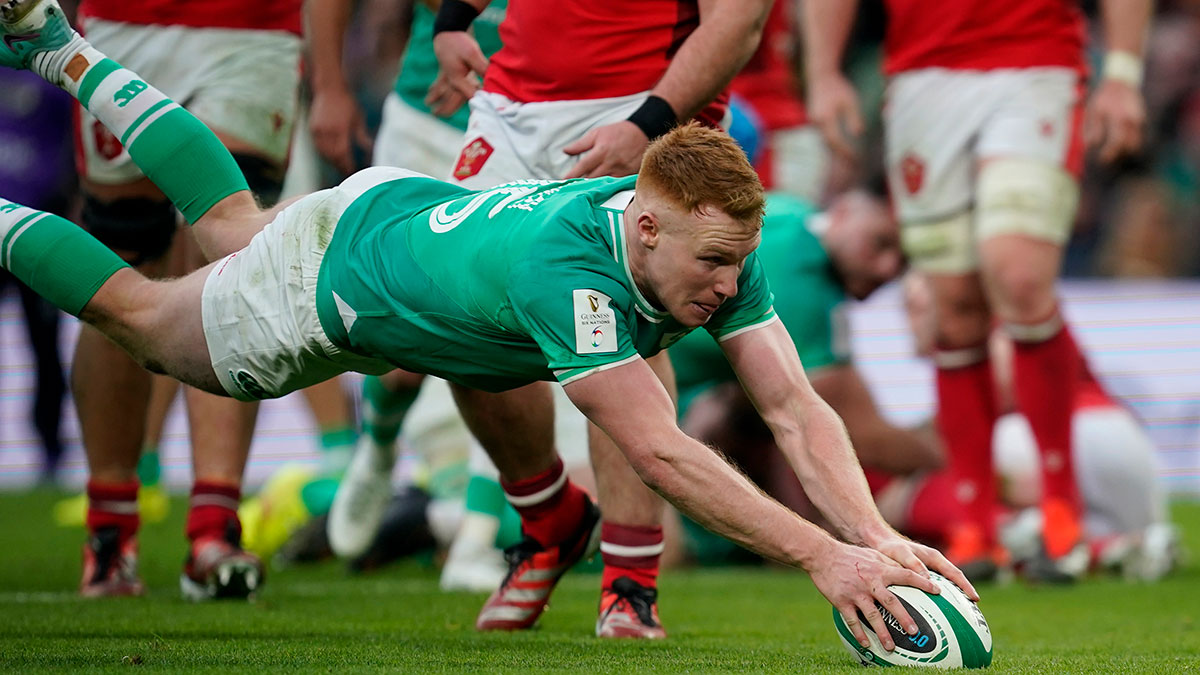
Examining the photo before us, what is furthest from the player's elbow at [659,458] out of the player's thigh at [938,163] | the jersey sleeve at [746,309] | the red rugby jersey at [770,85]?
the red rugby jersey at [770,85]

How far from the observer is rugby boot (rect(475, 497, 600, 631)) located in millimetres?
3711

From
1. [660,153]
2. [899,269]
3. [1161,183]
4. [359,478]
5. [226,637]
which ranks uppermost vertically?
[660,153]

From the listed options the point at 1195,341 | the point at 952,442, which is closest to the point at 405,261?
the point at 952,442

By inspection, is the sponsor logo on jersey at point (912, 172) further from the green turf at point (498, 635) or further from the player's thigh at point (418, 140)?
the player's thigh at point (418, 140)

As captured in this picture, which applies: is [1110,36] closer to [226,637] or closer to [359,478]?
[359,478]

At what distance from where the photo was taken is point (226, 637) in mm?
3326

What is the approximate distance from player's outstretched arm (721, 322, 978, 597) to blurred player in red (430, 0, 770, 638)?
0.55 meters

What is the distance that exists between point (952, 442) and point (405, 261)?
2.99 metres

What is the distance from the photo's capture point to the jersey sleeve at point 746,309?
3.09 meters

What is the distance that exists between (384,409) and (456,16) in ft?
5.83

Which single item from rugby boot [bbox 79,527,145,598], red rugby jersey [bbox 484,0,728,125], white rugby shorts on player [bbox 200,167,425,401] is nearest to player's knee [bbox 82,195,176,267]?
rugby boot [bbox 79,527,145,598]

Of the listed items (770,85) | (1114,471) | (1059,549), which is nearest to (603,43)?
(1059,549)

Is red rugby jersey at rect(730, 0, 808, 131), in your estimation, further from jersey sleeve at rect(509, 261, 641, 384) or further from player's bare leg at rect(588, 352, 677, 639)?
jersey sleeve at rect(509, 261, 641, 384)

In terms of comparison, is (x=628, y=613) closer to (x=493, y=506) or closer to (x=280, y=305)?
(x=280, y=305)
